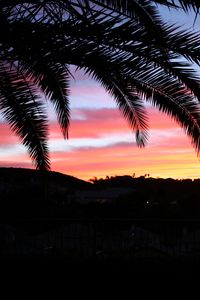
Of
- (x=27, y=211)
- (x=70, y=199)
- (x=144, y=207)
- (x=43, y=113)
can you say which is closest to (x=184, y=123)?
(x=43, y=113)

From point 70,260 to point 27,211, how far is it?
16.3m

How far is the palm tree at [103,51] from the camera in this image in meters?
5.08

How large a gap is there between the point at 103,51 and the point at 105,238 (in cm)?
486

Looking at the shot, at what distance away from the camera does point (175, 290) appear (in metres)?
7.18

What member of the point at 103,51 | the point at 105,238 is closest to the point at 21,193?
the point at 105,238

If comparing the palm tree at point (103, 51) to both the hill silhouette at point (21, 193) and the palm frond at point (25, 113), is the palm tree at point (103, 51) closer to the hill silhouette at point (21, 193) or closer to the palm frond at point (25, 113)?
the palm frond at point (25, 113)

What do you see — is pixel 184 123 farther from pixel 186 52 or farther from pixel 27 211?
pixel 27 211

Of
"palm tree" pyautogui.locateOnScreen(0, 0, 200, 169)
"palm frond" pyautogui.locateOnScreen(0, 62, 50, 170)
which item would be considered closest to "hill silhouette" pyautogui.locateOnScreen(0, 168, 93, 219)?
"palm frond" pyautogui.locateOnScreen(0, 62, 50, 170)

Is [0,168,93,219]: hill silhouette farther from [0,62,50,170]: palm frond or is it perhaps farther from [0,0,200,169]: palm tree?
[0,0,200,169]: palm tree

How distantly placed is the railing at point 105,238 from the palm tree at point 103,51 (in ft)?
7.37

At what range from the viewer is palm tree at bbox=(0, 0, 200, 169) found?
200 inches

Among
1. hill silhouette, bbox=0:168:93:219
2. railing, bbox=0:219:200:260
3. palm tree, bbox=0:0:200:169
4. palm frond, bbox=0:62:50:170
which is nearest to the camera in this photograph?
palm tree, bbox=0:0:200:169

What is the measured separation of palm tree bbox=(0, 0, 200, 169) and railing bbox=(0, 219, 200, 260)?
225 centimetres

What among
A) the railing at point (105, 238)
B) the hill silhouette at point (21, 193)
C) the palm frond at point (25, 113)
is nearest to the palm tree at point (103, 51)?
the palm frond at point (25, 113)
